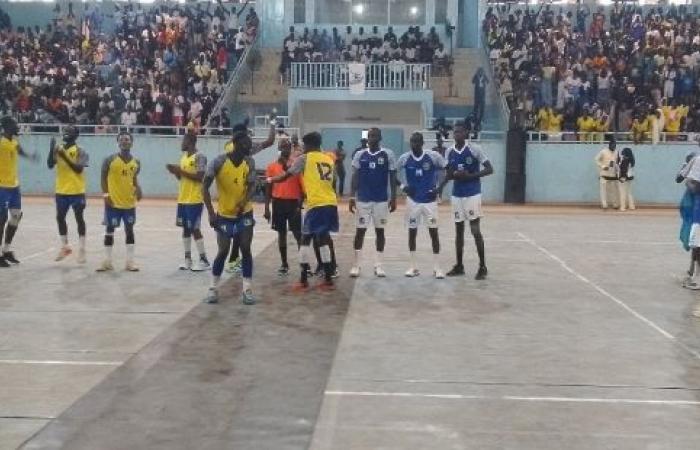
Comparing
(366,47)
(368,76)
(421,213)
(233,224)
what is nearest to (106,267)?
(233,224)

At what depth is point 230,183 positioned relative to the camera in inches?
388

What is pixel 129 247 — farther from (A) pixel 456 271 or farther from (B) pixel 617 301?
(B) pixel 617 301

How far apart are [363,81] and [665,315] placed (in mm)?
19897

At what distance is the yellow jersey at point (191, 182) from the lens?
40.7 feet

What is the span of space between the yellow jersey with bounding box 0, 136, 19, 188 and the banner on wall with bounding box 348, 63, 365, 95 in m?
16.8

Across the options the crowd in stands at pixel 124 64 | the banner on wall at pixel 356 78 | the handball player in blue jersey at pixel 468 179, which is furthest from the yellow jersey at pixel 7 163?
the banner on wall at pixel 356 78

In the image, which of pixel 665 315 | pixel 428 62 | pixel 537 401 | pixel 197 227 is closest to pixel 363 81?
pixel 428 62

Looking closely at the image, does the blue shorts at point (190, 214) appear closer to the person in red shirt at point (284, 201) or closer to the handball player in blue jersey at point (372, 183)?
the person in red shirt at point (284, 201)

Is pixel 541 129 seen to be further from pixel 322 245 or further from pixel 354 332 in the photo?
pixel 354 332

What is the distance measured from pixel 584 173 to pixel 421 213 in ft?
53.4

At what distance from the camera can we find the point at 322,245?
11375mm

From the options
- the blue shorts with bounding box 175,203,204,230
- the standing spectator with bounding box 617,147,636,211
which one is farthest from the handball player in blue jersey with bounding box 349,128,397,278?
the standing spectator with bounding box 617,147,636,211

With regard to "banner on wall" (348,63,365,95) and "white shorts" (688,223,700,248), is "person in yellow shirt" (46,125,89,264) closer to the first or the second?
"white shorts" (688,223,700,248)

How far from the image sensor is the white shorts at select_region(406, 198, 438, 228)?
12.1 m
